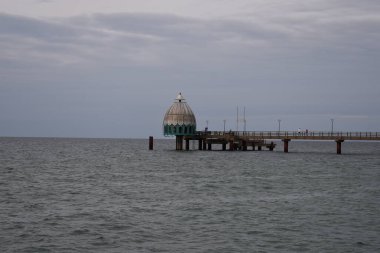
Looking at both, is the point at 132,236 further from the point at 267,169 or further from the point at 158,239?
the point at 267,169

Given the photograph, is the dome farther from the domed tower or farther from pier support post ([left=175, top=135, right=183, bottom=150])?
pier support post ([left=175, top=135, right=183, bottom=150])

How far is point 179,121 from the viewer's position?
3743 inches

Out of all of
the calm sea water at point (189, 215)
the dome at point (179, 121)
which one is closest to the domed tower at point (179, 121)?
the dome at point (179, 121)

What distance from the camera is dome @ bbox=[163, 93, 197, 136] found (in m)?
95.3

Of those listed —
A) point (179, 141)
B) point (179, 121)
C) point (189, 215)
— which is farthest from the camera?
point (179, 141)

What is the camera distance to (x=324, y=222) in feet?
90.9

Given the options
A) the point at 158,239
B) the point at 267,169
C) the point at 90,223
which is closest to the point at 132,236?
the point at 158,239

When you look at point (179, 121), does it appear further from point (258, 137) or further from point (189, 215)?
point (189, 215)

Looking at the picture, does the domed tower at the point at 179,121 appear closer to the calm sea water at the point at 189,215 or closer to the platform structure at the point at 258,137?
the platform structure at the point at 258,137

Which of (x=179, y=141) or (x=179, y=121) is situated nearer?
(x=179, y=121)

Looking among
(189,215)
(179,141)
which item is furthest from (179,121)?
(189,215)

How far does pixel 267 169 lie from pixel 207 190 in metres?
22.2

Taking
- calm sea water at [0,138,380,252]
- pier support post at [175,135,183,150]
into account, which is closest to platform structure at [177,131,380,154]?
pier support post at [175,135,183,150]

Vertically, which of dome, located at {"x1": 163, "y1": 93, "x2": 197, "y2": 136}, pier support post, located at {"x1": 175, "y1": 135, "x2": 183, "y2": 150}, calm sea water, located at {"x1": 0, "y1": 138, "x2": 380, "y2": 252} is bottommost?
calm sea water, located at {"x1": 0, "y1": 138, "x2": 380, "y2": 252}
